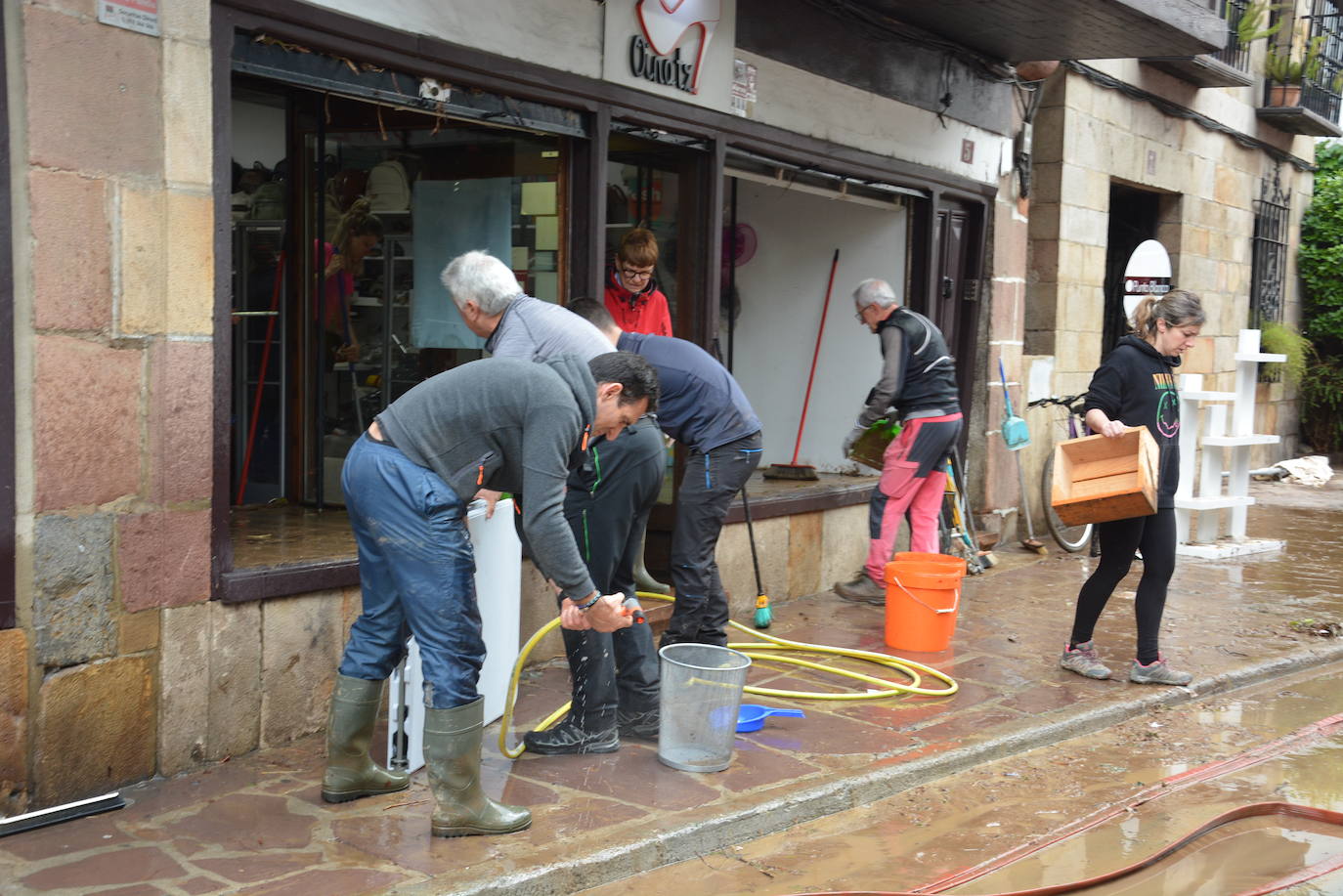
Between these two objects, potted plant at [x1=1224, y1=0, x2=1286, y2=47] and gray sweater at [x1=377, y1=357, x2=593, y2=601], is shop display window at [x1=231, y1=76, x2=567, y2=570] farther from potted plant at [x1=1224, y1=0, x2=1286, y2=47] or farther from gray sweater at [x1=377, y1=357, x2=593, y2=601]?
potted plant at [x1=1224, y1=0, x2=1286, y2=47]

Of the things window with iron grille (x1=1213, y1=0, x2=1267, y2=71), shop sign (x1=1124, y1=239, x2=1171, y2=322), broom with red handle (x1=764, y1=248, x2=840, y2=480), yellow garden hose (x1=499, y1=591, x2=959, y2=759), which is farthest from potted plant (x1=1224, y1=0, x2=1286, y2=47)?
yellow garden hose (x1=499, y1=591, x2=959, y2=759)

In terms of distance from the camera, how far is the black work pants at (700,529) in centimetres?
611

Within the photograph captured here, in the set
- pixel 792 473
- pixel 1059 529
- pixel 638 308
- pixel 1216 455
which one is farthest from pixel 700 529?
pixel 1216 455

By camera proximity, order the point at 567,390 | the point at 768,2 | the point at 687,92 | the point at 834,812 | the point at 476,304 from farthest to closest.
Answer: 1. the point at 768,2
2. the point at 687,92
3. the point at 476,304
4. the point at 834,812
5. the point at 567,390

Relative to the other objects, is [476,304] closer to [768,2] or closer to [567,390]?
[567,390]

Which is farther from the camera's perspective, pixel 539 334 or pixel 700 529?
pixel 700 529

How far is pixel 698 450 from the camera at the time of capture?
243 inches

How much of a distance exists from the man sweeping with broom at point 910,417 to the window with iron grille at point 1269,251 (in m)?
9.51

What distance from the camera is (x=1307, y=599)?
900 centimetres

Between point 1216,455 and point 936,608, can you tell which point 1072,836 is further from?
point 1216,455

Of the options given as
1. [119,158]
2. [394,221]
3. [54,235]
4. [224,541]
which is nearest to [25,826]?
[224,541]

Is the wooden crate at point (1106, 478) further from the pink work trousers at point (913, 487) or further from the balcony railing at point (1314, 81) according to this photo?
the balcony railing at point (1314, 81)

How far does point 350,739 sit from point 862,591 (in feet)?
14.9

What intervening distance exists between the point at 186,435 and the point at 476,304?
1.21m
